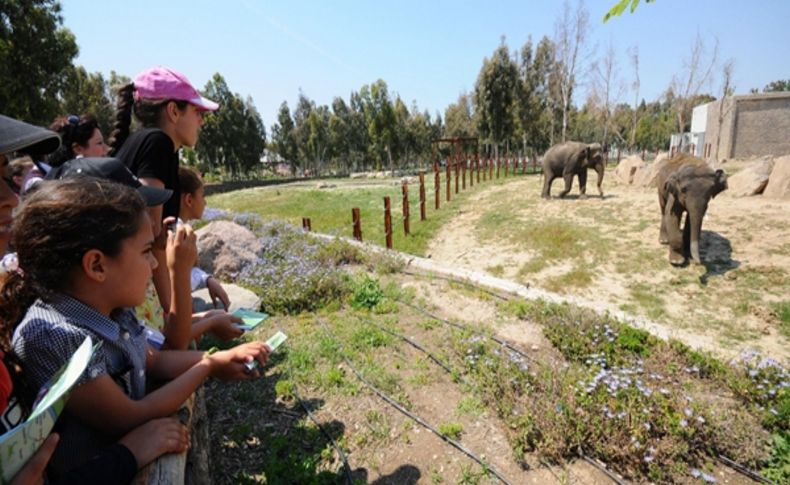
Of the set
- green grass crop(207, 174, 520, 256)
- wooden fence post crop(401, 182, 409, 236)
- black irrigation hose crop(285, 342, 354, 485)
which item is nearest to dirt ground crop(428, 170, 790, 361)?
green grass crop(207, 174, 520, 256)

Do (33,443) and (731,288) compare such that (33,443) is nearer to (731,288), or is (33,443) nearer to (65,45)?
(731,288)

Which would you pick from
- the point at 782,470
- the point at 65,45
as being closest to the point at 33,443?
the point at 782,470

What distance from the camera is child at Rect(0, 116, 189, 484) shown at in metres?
1.03

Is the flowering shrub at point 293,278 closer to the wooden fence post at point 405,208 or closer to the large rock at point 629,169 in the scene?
the wooden fence post at point 405,208

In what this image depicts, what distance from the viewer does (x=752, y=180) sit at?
39.6ft

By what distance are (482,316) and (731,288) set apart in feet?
16.7

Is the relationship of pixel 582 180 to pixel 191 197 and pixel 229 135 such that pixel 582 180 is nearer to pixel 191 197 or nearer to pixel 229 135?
pixel 191 197

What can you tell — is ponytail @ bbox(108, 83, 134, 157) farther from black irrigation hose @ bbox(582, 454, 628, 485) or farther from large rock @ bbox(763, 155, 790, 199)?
large rock @ bbox(763, 155, 790, 199)

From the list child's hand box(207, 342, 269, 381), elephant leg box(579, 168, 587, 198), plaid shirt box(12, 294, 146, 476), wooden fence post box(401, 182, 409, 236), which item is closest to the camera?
plaid shirt box(12, 294, 146, 476)

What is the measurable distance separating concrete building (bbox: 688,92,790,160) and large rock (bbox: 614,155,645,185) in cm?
1512

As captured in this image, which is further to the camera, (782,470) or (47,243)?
(782,470)

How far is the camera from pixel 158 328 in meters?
2.33

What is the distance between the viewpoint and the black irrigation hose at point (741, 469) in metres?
2.76

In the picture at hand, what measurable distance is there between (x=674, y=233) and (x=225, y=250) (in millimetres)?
8199
